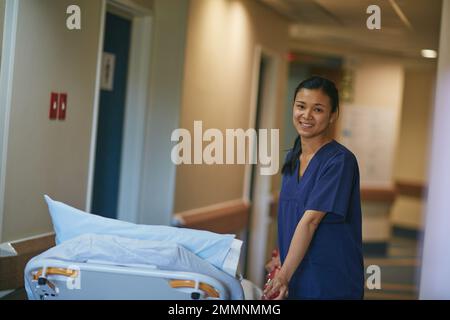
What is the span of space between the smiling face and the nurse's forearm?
35 cm

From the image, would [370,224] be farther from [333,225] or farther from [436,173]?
[333,225]

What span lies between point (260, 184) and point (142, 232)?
1.90m

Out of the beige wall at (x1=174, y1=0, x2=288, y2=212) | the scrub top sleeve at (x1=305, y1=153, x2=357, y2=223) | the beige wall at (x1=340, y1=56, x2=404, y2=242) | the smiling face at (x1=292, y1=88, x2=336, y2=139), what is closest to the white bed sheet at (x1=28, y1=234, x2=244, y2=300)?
the scrub top sleeve at (x1=305, y1=153, x2=357, y2=223)

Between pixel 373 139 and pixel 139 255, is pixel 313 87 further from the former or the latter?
pixel 373 139

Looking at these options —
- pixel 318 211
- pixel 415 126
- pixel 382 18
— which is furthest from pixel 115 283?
pixel 415 126

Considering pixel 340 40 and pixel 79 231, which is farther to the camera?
pixel 340 40

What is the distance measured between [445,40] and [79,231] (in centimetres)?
190

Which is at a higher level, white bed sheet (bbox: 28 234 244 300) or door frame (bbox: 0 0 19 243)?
door frame (bbox: 0 0 19 243)

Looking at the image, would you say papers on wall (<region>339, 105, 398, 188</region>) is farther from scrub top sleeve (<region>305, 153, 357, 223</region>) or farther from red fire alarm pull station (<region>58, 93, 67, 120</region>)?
scrub top sleeve (<region>305, 153, 357, 223</region>)

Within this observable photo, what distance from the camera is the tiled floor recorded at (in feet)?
20.8

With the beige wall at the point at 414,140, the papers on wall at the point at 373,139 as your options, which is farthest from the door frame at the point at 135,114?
A: the beige wall at the point at 414,140

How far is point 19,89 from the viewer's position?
3.13 meters

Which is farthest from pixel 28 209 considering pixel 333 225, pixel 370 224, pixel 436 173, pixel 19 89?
pixel 370 224
